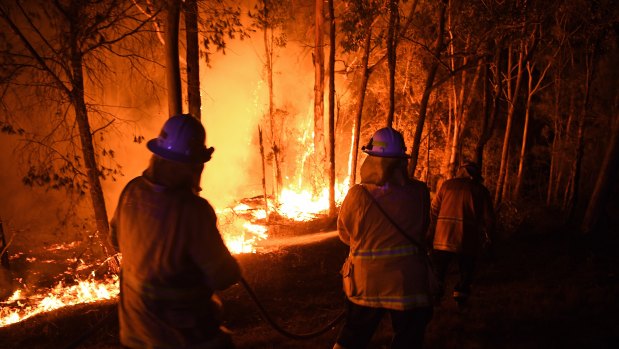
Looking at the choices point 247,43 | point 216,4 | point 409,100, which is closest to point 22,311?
point 216,4

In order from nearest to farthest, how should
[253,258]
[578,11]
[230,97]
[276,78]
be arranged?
[253,258], [578,11], [276,78], [230,97]

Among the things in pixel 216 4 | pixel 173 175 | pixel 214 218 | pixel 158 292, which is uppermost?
pixel 216 4

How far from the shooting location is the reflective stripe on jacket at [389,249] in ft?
10.2

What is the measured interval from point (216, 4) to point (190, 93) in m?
1.73

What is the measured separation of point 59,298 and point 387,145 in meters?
7.12

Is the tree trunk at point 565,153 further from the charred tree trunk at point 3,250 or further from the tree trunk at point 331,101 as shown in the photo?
the charred tree trunk at point 3,250

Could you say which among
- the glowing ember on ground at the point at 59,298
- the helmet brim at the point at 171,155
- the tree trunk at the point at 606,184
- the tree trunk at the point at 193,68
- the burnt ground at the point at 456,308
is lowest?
the glowing ember on ground at the point at 59,298

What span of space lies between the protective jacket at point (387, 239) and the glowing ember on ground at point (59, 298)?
557 cm

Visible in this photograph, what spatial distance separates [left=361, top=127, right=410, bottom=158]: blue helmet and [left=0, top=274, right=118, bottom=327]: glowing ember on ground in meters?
5.88

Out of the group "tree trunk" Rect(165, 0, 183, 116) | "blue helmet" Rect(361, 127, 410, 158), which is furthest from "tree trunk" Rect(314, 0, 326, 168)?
"blue helmet" Rect(361, 127, 410, 158)

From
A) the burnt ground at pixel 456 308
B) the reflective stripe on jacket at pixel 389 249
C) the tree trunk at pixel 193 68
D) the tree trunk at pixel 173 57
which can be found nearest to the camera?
the reflective stripe on jacket at pixel 389 249

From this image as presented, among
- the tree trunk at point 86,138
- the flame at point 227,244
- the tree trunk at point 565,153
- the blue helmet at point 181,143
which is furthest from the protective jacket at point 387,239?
the tree trunk at point 565,153

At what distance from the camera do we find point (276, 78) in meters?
19.1

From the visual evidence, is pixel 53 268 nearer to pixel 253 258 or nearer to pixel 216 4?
pixel 253 258
